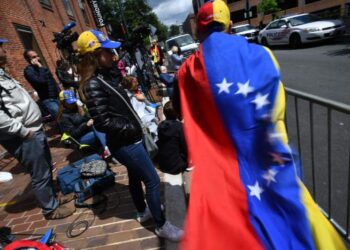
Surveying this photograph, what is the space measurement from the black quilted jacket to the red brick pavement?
3.70 ft

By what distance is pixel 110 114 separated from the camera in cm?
230

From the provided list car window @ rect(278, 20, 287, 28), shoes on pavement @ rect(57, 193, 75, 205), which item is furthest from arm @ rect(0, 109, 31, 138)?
car window @ rect(278, 20, 287, 28)

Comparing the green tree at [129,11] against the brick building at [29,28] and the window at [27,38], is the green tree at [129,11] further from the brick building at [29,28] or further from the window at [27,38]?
the window at [27,38]

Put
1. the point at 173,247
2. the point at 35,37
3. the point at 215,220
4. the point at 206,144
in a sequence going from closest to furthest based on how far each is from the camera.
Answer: the point at 215,220 < the point at 206,144 < the point at 173,247 < the point at 35,37

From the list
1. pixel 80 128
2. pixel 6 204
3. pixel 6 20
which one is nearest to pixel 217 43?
pixel 80 128

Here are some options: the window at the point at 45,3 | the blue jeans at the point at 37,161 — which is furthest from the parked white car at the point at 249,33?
the blue jeans at the point at 37,161

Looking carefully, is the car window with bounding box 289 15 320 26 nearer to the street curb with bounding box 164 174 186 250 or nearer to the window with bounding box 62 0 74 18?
the street curb with bounding box 164 174 186 250

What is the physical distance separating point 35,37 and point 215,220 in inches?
456

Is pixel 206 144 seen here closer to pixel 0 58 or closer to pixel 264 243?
pixel 264 243

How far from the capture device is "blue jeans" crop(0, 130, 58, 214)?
10.3 feet

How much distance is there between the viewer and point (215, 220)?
1.41 metres

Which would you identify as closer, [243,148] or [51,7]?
[243,148]

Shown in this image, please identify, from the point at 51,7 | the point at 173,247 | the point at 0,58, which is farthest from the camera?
the point at 51,7

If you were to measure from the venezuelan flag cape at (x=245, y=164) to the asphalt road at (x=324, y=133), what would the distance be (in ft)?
2.06
